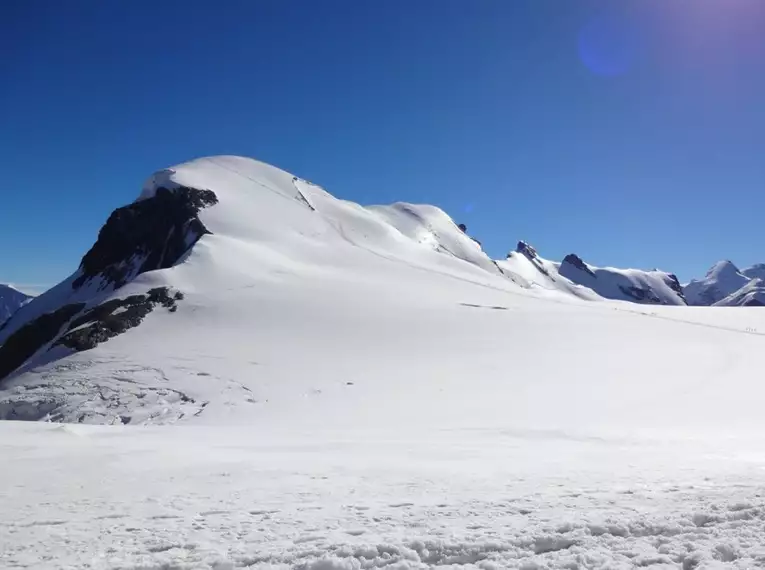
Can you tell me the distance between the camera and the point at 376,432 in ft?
57.1

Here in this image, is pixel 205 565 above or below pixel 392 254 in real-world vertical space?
below

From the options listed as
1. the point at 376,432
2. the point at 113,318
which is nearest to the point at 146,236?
the point at 113,318

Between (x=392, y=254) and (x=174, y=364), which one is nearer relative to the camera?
(x=174, y=364)

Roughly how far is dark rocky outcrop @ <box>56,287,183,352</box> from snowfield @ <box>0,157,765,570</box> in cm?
63

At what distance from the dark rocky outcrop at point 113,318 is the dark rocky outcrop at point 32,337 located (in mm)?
14497

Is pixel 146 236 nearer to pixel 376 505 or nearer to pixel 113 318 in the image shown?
pixel 113 318

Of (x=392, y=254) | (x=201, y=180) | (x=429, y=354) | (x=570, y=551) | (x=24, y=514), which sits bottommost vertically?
(x=24, y=514)

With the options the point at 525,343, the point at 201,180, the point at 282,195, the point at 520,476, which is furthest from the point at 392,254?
the point at 520,476

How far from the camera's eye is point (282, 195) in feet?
276

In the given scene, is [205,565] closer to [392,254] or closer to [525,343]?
[525,343]

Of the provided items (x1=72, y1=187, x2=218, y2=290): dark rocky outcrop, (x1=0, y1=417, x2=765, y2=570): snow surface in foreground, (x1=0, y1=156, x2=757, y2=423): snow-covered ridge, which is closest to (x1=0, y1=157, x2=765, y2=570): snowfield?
(x1=0, y1=417, x2=765, y2=570): snow surface in foreground

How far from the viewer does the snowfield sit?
24.1 feet

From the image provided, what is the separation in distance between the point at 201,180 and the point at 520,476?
75267 mm

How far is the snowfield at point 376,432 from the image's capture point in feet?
24.1
